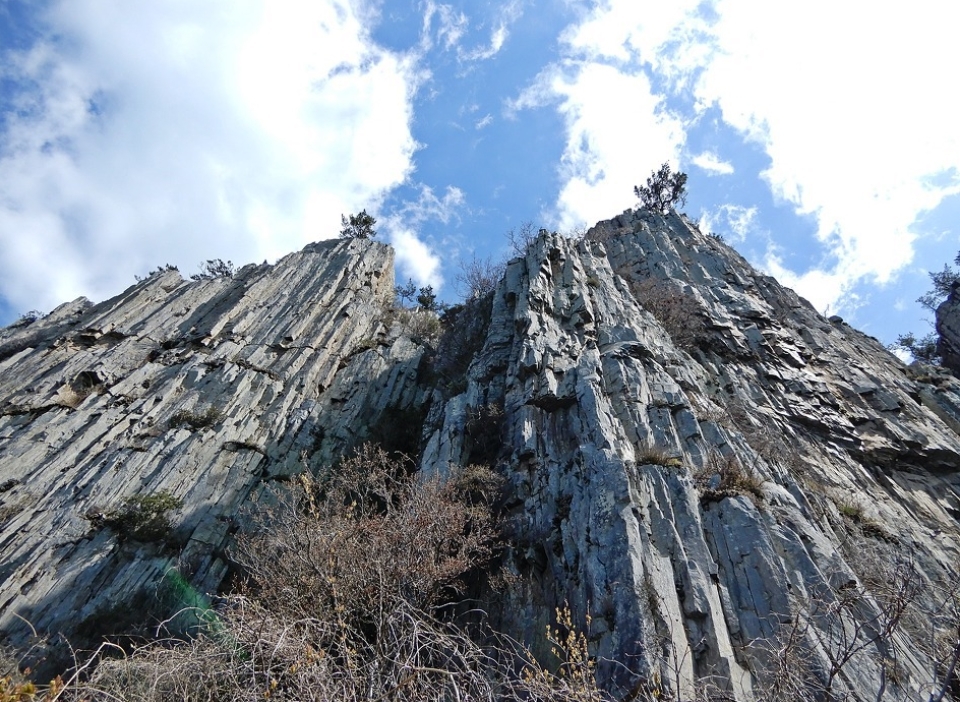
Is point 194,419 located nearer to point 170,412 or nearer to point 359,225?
point 170,412

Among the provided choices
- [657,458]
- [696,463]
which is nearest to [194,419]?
[657,458]

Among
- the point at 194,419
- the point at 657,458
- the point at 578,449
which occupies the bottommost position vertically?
the point at 657,458

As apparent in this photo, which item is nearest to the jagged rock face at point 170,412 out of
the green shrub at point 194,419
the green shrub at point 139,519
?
the green shrub at point 194,419

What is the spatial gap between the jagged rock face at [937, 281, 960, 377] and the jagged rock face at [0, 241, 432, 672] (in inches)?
1168

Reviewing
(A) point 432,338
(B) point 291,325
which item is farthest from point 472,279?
(B) point 291,325

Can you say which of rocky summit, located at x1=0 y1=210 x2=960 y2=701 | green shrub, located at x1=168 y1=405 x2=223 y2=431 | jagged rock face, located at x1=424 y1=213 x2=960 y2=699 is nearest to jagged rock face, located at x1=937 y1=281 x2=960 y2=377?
rocky summit, located at x1=0 y1=210 x2=960 y2=701

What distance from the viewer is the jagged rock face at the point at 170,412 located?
45.5 feet

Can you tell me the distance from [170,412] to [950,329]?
41.0m

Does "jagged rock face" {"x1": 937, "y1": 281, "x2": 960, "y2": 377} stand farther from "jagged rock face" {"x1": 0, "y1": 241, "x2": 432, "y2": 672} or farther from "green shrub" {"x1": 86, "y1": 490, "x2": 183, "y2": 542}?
"green shrub" {"x1": 86, "y1": 490, "x2": 183, "y2": 542}

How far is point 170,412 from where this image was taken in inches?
749

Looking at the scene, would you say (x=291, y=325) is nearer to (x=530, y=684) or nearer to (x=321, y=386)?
(x=321, y=386)

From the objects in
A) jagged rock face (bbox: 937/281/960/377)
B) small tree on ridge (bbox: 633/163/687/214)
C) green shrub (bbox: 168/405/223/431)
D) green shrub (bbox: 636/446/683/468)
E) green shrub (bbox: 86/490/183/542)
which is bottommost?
green shrub (bbox: 86/490/183/542)

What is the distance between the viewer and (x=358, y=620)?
8938 millimetres

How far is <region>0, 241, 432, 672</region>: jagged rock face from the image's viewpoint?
45.5 ft
